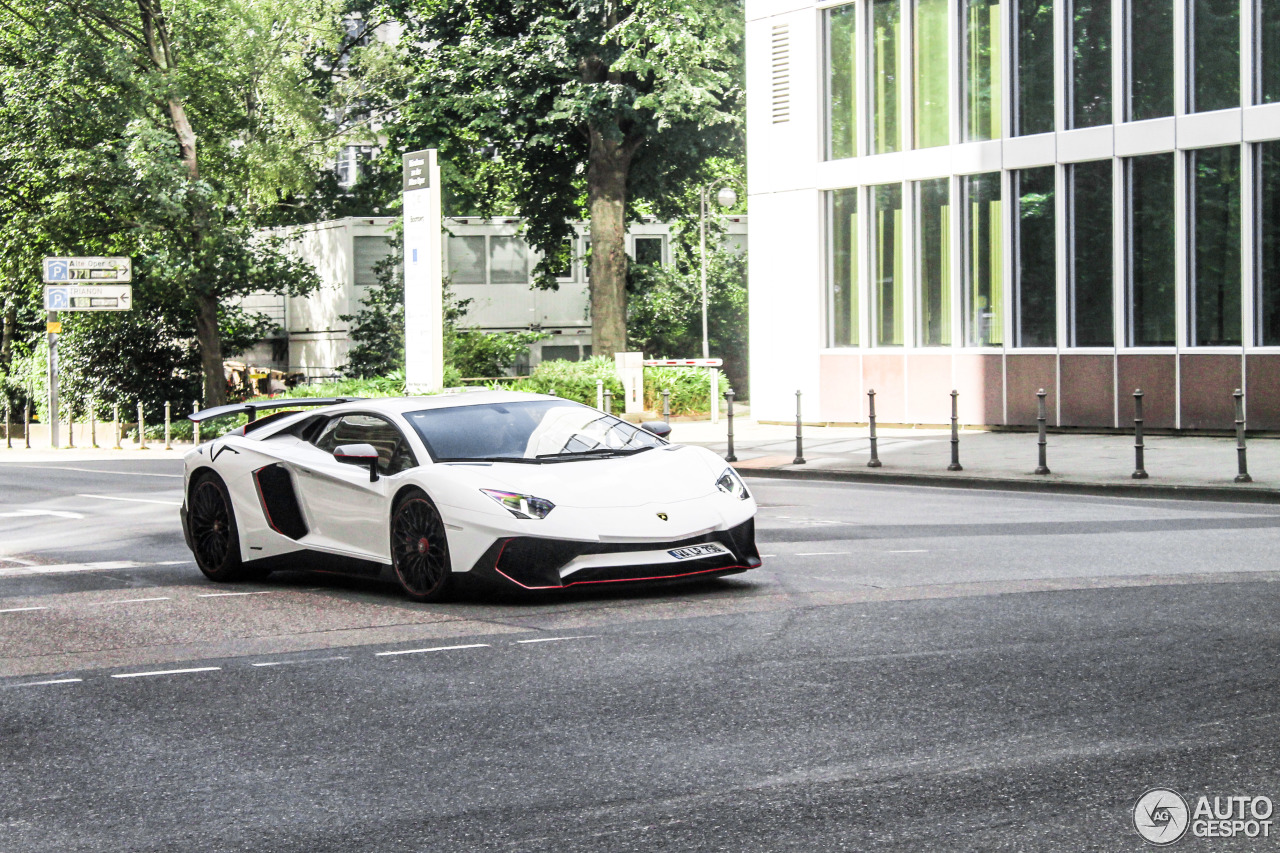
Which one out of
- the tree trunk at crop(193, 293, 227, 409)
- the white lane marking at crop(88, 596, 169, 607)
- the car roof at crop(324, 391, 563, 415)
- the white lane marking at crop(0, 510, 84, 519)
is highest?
the tree trunk at crop(193, 293, 227, 409)

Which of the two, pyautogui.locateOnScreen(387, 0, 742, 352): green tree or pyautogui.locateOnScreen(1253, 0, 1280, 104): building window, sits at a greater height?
pyautogui.locateOnScreen(387, 0, 742, 352): green tree

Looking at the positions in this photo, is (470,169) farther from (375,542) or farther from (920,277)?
Answer: (375,542)

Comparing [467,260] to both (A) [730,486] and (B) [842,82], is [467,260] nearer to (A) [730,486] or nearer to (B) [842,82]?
(B) [842,82]

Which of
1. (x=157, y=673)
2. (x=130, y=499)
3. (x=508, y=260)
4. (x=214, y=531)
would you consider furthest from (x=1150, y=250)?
(x=508, y=260)

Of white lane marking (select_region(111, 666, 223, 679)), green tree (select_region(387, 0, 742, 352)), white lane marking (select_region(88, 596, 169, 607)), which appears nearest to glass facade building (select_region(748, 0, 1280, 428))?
green tree (select_region(387, 0, 742, 352))

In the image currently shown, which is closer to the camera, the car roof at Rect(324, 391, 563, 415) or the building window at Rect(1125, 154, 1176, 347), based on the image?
the car roof at Rect(324, 391, 563, 415)

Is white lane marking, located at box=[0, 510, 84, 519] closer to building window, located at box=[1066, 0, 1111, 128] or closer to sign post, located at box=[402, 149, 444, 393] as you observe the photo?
sign post, located at box=[402, 149, 444, 393]

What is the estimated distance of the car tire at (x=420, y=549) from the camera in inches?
363

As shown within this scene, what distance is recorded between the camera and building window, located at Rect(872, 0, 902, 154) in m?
28.6

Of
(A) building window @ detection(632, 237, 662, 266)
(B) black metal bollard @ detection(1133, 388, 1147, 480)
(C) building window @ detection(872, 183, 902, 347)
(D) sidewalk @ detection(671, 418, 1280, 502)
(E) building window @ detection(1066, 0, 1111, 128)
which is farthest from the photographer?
(A) building window @ detection(632, 237, 662, 266)

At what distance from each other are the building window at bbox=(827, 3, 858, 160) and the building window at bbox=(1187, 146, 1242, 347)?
23.0ft

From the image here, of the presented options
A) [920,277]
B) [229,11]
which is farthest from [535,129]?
[920,277]

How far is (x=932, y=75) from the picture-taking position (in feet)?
92.1

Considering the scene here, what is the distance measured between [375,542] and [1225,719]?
18.1ft
